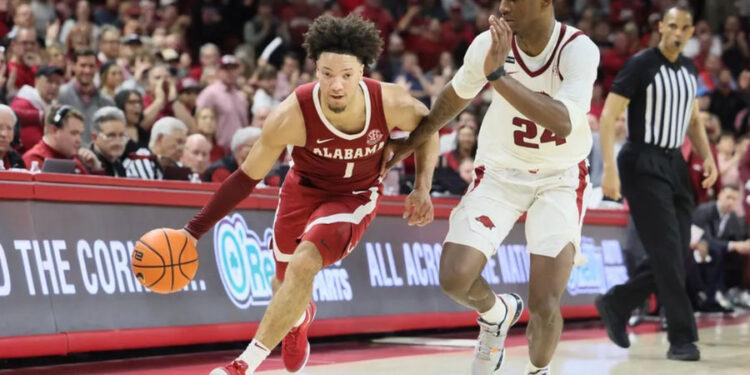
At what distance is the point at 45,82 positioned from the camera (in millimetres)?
10641

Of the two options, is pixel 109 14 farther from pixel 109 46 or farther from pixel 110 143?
pixel 110 143

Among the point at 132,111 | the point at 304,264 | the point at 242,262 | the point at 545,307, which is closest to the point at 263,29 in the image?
the point at 132,111

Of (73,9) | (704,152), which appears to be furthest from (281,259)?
(73,9)

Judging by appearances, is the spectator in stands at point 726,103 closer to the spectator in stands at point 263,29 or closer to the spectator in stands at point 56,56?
→ the spectator in stands at point 263,29

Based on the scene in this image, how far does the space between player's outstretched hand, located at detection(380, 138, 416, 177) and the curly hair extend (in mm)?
584

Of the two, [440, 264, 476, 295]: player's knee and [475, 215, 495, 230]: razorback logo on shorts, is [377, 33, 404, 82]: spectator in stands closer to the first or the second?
[475, 215, 495, 230]: razorback logo on shorts

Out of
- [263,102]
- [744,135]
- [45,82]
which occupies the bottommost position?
[744,135]

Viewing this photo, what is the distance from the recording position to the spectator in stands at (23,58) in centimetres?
1163

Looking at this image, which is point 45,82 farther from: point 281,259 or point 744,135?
point 744,135

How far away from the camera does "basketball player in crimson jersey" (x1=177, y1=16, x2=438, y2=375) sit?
5.66 m

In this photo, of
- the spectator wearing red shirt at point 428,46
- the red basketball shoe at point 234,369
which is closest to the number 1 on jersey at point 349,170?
the red basketball shoe at point 234,369

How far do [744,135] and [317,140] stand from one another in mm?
12624

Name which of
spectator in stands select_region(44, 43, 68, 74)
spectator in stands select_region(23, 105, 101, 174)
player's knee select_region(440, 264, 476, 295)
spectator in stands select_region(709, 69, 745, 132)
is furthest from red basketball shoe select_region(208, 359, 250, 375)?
spectator in stands select_region(709, 69, 745, 132)

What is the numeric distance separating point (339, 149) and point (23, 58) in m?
6.90
